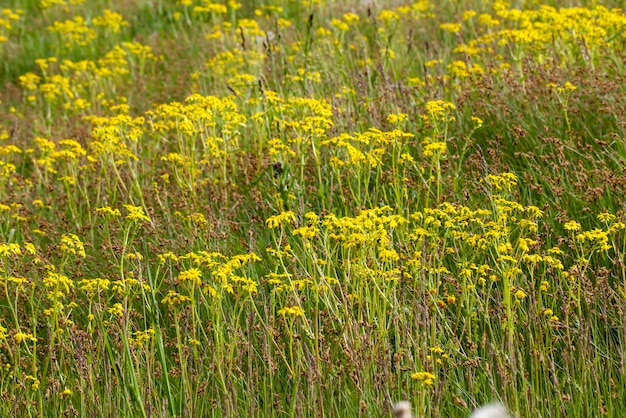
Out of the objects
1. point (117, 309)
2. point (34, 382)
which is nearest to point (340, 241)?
point (117, 309)

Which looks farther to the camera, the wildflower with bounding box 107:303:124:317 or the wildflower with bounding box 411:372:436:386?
the wildflower with bounding box 107:303:124:317

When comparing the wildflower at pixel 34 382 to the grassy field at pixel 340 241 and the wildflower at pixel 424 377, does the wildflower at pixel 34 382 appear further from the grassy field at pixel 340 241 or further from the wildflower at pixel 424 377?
the wildflower at pixel 424 377

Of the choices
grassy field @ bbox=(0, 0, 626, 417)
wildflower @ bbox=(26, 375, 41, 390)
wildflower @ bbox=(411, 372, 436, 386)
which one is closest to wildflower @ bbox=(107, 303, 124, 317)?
grassy field @ bbox=(0, 0, 626, 417)

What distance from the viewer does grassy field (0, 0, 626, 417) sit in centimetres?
337

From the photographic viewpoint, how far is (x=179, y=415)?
138 inches

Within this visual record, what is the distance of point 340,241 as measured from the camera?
153 inches

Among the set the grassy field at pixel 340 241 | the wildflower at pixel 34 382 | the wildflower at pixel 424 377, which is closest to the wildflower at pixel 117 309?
the grassy field at pixel 340 241

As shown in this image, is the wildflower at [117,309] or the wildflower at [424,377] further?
the wildflower at [117,309]

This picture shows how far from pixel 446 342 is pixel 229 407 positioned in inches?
36.3

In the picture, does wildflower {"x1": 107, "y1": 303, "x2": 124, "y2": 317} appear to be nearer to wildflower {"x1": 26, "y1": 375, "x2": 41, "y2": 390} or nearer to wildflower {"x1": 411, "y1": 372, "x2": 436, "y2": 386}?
wildflower {"x1": 26, "y1": 375, "x2": 41, "y2": 390}

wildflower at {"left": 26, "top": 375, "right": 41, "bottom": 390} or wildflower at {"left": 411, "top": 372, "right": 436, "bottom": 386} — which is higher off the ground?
wildflower at {"left": 411, "top": 372, "right": 436, "bottom": 386}

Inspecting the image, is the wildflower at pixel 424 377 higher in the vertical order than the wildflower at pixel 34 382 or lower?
higher

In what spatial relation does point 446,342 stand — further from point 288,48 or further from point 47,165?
point 288,48

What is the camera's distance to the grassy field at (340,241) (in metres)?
3.37
